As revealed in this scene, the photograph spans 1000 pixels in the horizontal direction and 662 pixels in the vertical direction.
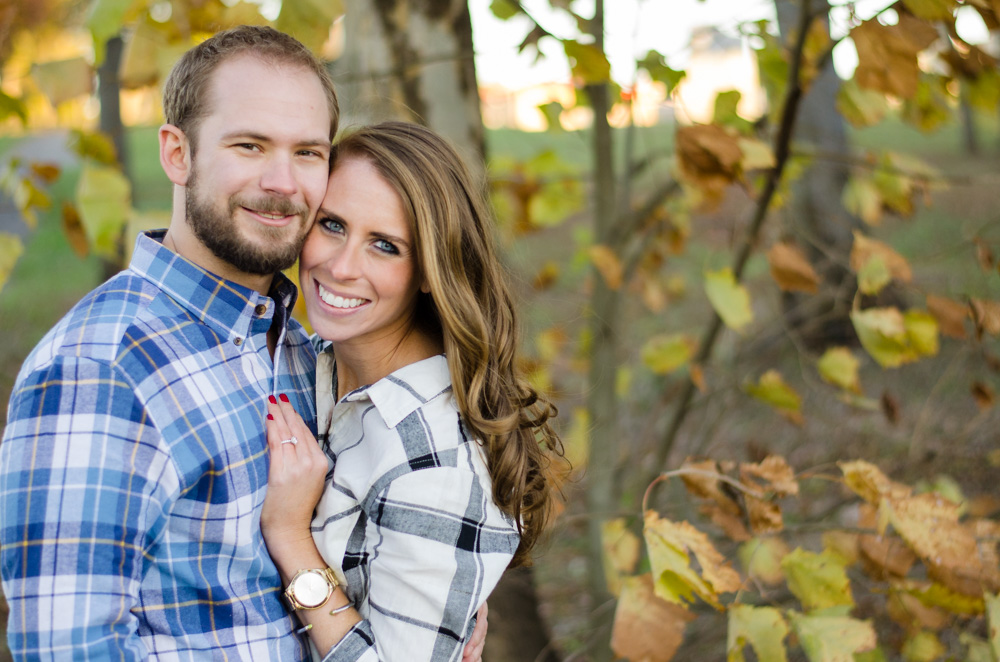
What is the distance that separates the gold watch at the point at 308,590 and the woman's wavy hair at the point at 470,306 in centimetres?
38

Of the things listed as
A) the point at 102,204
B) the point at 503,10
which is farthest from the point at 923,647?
the point at 102,204

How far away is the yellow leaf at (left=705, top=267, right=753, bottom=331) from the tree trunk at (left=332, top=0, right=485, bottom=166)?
84 cm

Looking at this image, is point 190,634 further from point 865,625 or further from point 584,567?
point 584,567

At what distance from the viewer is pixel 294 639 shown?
5.12 feet

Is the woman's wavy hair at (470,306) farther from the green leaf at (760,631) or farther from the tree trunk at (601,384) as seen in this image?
the tree trunk at (601,384)

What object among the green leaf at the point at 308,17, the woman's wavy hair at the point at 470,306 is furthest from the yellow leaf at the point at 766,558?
the green leaf at the point at 308,17

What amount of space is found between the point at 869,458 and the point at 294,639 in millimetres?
4325

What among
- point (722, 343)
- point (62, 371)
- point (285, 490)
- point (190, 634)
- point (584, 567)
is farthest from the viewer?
point (722, 343)

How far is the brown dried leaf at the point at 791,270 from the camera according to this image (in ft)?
A: 7.73

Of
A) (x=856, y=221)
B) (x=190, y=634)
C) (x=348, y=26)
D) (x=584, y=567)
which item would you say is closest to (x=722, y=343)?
(x=856, y=221)

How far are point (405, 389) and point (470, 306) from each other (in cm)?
26

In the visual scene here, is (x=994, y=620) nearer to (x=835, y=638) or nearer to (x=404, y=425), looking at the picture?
(x=835, y=638)

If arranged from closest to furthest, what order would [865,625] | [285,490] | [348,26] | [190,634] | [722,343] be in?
1. [190,634]
2. [285,490]
3. [865,625]
4. [348,26]
5. [722,343]

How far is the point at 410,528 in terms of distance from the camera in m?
1.47
